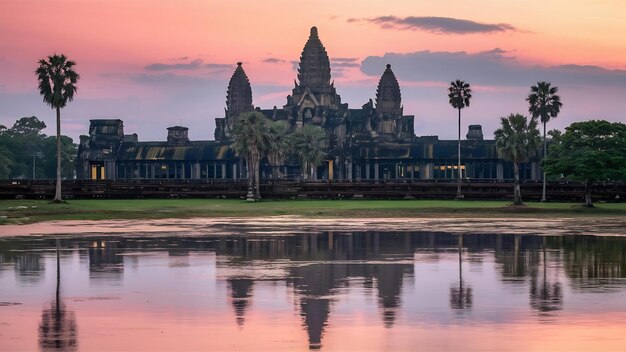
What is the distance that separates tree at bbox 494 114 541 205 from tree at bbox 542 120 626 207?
15.3 ft

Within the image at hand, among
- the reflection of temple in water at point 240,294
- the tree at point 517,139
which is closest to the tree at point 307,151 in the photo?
the tree at point 517,139

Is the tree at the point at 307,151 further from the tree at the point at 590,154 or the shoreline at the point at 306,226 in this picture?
the shoreline at the point at 306,226

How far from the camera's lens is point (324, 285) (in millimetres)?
35656

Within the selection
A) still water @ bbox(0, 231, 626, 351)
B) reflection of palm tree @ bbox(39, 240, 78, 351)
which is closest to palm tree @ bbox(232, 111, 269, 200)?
still water @ bbox(0, 231, 626, 351)

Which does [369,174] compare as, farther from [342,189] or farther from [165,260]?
[165,260]

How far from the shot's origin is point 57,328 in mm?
26891

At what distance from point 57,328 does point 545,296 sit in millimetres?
13806

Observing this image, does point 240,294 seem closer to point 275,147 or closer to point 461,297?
point 461,297

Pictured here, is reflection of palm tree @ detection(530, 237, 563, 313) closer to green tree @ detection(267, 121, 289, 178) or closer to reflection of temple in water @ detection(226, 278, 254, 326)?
reflection of temple in water @ detection(226, 278, 254, 326)

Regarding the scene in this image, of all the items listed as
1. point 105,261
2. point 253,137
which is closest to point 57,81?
point 253,137

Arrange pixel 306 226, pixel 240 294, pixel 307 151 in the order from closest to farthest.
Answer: pixel 240 294
pixel 306 226
pixel 307 151

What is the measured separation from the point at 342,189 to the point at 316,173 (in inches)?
2572

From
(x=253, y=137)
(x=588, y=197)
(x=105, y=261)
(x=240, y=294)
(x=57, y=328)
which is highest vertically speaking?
(x=253, y=137)

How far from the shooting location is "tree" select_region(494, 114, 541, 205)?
370 feet
